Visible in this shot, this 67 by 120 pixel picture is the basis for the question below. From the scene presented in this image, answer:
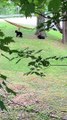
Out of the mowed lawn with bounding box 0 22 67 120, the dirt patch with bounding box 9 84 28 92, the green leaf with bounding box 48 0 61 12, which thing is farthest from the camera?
the dirt patch with bounding box 9 84 28 92

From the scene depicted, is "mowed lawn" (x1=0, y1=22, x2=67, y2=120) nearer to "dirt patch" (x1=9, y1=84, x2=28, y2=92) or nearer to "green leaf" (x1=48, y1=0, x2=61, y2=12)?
"dirt patch" (x1=9, y1=84, x2=28, y2=92)

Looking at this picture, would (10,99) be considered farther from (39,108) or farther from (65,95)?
(65,95)

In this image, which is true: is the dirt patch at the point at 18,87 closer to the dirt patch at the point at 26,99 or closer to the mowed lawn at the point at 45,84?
the mowed lawn at the point at 45,84

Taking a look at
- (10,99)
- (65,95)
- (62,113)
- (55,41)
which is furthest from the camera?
(55,41)

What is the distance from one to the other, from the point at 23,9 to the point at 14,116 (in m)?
3.38

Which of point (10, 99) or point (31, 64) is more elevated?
point (31, 64)

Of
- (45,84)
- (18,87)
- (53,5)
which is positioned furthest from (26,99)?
(53,5)

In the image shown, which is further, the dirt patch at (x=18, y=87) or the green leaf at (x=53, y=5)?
the dirt patch at (x=18, y=87)

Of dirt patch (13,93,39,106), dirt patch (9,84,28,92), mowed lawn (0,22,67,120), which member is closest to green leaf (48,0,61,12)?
mowed lawn (0,22,67,120)

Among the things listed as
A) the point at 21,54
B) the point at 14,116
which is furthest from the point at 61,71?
the point at 21,54

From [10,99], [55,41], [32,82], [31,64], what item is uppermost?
[31,64]

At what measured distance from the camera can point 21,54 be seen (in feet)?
6.57

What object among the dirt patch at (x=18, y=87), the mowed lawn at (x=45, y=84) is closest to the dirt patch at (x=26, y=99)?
the mowed lawn at (x=45, y=84)

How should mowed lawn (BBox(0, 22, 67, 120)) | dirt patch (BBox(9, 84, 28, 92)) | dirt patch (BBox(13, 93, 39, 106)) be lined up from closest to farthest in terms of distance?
1. mowed lawn (BBox(0, 22, 67, 120))
2. dirt patch (BBox(13, 93, 39, 106))
3. dirt patch (BBox(9, 84, 28, 92))
